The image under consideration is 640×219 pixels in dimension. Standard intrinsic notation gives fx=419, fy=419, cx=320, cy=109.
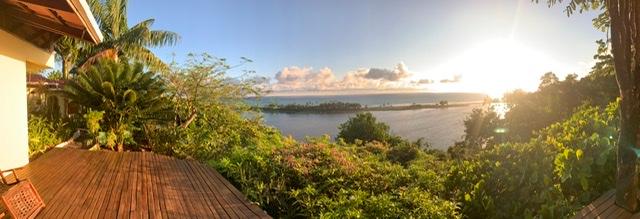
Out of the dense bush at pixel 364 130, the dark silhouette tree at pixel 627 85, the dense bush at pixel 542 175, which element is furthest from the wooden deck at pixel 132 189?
the dense bush at pixel 364 130

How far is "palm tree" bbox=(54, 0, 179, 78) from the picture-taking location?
1823 centimetres

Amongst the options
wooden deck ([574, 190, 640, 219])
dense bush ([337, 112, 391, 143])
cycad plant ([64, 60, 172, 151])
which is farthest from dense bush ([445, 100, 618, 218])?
dense bush ([337, 112, 391, 143])

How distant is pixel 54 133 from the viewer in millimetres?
9336

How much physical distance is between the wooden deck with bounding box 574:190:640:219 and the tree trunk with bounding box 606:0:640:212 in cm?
8

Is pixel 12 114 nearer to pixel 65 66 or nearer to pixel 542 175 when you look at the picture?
pixel 542 175

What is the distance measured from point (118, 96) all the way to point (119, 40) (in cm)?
947

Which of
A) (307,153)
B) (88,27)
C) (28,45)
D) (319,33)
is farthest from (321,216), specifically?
(319,33)

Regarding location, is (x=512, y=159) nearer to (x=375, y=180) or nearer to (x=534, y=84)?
(x=375, y=180)

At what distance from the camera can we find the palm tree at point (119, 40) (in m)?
18.2

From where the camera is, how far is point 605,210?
364 centimetres

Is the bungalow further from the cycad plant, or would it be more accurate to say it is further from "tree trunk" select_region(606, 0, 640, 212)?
"tree trunk" select_region(606, 0, 640, 212)

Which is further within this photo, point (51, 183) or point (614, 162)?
point (51, 183)

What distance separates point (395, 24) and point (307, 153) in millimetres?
11653

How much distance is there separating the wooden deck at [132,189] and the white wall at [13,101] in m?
0.30
